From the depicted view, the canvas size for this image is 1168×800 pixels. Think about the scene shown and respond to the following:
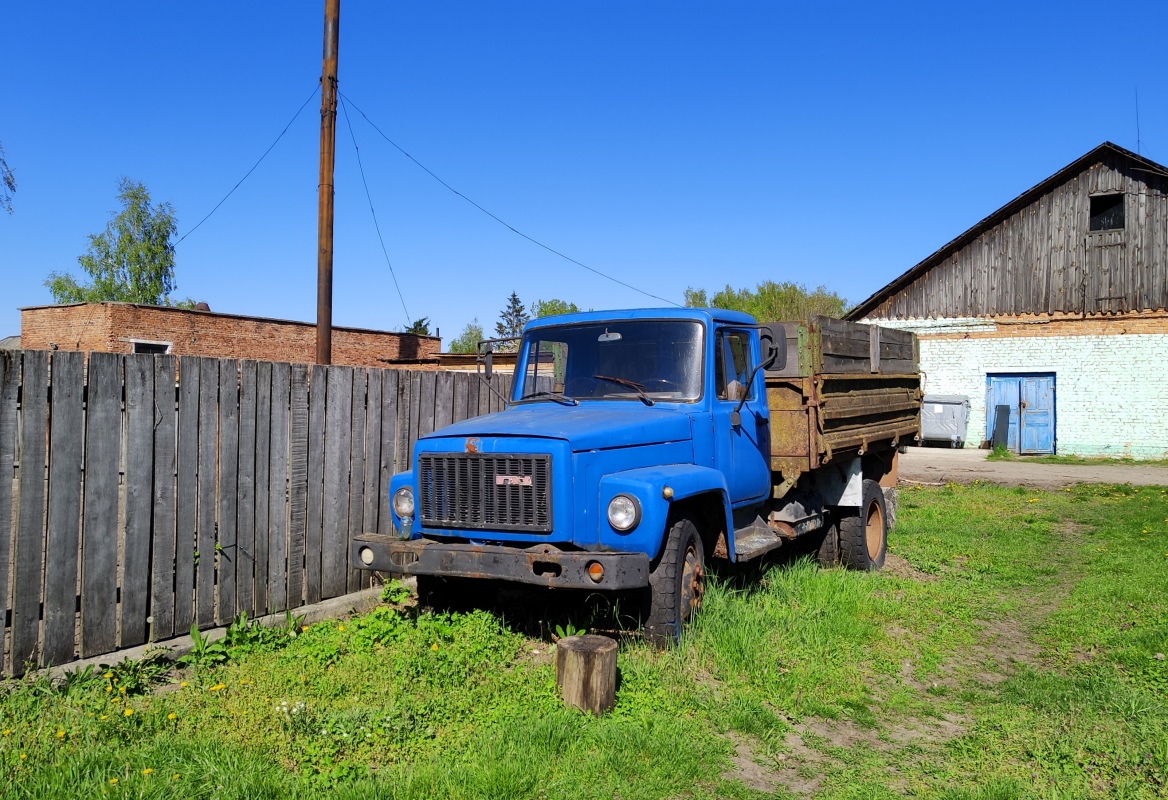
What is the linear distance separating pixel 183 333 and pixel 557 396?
21612mm

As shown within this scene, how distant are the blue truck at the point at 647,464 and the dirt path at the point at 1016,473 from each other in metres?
9.37

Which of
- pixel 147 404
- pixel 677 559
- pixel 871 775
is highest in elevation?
pixel 147 404

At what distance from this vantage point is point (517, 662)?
5195mm

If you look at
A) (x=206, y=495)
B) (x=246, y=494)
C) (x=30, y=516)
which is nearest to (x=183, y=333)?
(x=246, y=494)

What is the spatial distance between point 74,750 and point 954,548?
854 centimetres

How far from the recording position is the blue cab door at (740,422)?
622cm

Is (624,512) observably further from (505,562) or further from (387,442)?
(387,442)

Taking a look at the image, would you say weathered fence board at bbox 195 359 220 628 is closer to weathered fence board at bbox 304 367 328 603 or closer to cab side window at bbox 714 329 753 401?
weathered fence board at bbox 304 367 328 603

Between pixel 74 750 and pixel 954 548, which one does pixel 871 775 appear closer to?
pixel 74 750

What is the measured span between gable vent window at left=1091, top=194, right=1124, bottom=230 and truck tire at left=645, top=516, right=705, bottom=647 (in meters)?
21.3

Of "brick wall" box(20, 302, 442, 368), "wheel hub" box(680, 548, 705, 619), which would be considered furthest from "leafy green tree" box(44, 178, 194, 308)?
"wheel hub" box(680, 548, 705, 619)

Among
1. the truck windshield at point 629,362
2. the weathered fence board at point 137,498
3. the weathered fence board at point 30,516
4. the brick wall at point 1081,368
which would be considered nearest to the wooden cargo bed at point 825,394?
the truck windshield at point 629,362

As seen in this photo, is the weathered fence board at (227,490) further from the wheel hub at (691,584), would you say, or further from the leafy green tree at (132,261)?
the leafy green tree at (132,261)

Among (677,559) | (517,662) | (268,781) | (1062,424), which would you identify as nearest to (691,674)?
(677,559)
